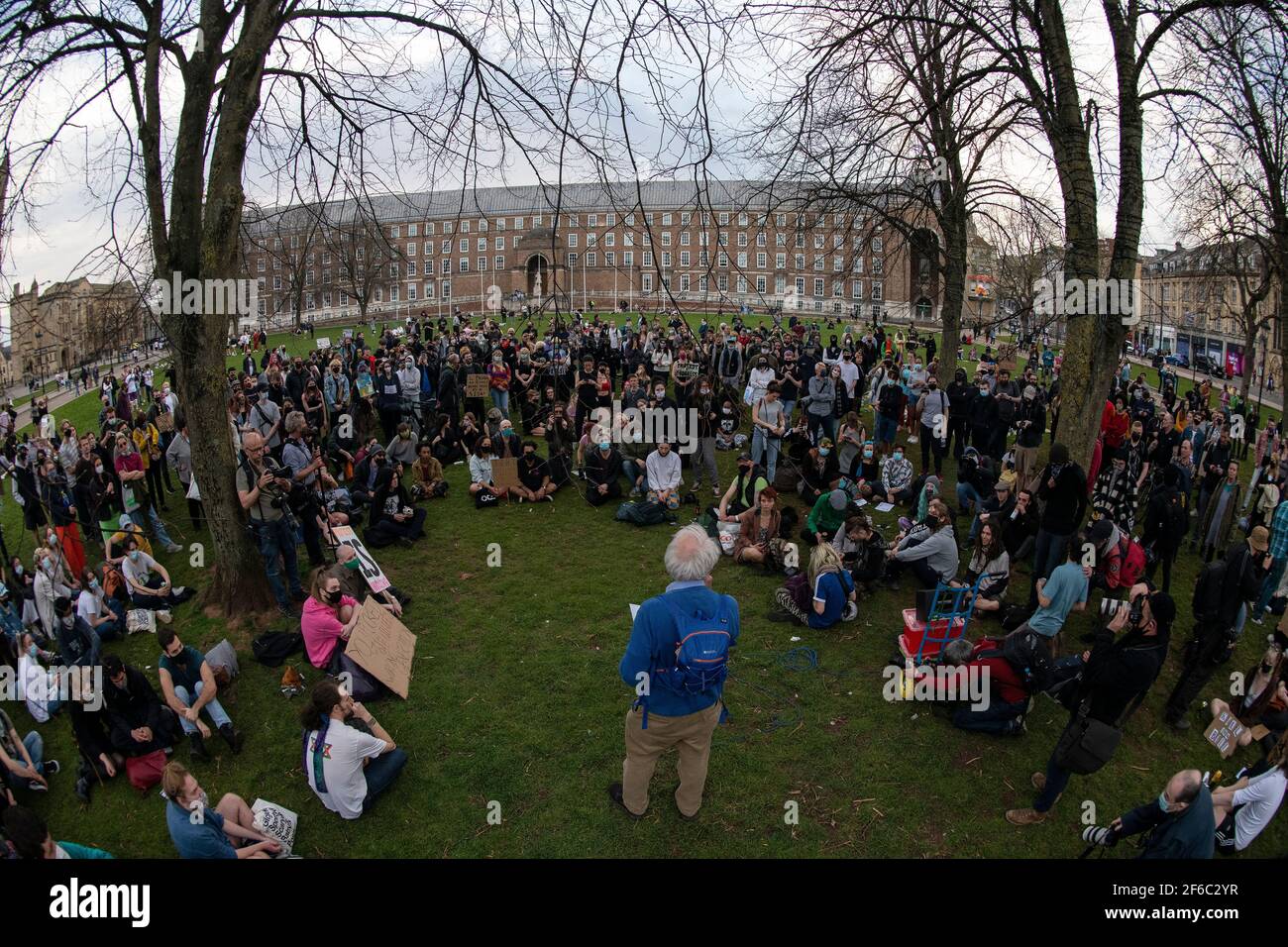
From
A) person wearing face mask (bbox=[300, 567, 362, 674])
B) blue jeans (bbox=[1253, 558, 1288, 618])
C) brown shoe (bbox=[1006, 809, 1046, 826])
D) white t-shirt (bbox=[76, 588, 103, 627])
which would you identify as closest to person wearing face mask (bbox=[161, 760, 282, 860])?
person wearing face mask (bbox=[300, 567, 362, 674])

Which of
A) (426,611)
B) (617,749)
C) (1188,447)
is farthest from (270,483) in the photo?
(1188,447)

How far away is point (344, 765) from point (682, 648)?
2884 mm

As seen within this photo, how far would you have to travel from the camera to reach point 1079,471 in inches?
331

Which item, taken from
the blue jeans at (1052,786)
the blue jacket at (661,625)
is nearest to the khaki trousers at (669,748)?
the blue jacket at (661,625)

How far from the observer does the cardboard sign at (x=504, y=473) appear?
500 inches

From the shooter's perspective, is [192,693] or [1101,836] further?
[192,693]

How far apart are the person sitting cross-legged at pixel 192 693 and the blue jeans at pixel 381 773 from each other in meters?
1.69

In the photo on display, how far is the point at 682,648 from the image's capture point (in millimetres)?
4480

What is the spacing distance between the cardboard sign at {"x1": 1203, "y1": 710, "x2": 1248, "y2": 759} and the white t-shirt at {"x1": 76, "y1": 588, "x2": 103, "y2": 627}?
12.0 meters

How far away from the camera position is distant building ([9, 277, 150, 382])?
5398 millimetres

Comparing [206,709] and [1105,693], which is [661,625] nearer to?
[1105,693]

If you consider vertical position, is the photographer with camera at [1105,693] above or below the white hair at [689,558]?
below

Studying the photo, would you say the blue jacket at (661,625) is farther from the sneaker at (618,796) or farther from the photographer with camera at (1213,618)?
the photographer with camera at (1213,618)

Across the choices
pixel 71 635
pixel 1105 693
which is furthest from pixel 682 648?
pixel 71 635
